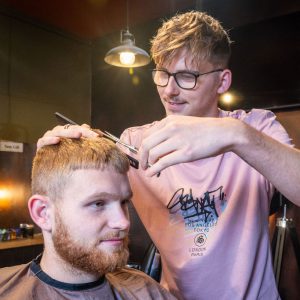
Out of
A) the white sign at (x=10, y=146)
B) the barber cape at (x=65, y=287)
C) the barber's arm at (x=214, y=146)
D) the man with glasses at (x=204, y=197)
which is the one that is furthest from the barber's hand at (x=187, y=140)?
the white sign at (x=10, y=146)

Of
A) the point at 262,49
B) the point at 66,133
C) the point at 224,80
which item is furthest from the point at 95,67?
the point at 66,133

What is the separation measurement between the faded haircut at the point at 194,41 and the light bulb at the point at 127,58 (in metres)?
2.33

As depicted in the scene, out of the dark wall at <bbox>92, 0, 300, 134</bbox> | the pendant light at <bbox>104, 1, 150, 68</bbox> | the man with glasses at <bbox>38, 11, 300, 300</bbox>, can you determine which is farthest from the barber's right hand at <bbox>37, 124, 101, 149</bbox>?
the dark wall at <bbox>92, 0, 300, 134</bbox>

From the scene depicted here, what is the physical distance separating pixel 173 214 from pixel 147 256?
0.43 m

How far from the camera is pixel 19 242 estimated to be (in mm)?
4730

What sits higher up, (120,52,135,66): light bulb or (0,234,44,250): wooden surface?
(120,52,135,66): light bulb

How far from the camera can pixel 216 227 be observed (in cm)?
145

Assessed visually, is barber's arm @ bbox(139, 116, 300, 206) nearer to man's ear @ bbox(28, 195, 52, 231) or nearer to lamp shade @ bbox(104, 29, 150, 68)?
man's ear @ bbox(28, 195, 52, 231)

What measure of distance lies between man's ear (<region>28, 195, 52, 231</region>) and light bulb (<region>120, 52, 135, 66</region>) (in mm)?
2808

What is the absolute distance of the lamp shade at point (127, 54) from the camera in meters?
3.81

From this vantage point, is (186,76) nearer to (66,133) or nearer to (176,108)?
(176,108)

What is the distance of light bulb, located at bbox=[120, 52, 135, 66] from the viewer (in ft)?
12.9

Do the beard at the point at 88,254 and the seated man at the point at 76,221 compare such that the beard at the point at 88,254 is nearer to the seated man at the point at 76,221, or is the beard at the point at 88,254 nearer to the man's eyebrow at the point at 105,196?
the seated man at the point at 76,221

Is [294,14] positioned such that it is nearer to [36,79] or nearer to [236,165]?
[236,165]
